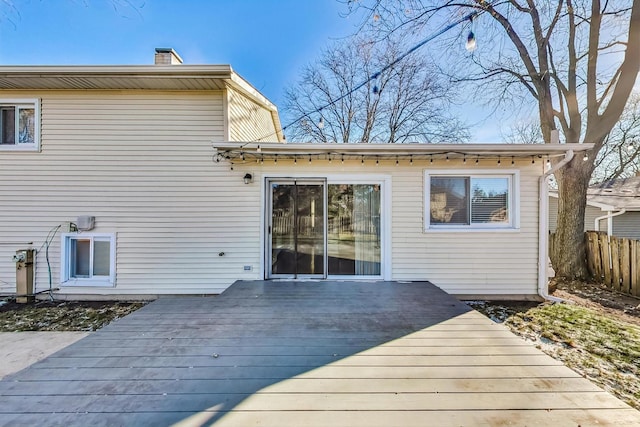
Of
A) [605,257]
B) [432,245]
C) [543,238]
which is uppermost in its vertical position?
[543,238]

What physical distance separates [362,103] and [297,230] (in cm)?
1144

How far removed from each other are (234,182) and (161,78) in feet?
6.53

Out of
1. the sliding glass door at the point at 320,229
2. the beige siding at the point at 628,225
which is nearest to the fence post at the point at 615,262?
the sliding glass door at the point at 320,229

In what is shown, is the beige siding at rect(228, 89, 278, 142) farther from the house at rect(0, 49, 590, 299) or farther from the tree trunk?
the tree trunk

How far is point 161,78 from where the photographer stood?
15.7ft

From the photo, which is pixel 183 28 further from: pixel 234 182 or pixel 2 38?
pixel 234 182

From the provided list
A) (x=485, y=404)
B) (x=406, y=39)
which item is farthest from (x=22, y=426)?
(x=406, y=39)

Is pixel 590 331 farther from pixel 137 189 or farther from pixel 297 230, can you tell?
pixel 137 189

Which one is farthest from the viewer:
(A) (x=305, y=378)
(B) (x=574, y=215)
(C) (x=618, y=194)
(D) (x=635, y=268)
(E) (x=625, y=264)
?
(C) (x=618, y=194)

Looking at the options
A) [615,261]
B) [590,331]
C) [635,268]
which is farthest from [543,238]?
[615,261]

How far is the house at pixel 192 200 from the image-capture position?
519 cm

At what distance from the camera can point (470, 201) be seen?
5.22 m

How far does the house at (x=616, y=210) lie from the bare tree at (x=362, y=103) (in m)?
6.04

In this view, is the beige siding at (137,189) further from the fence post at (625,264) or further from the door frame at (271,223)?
the fence post at (625,264)
